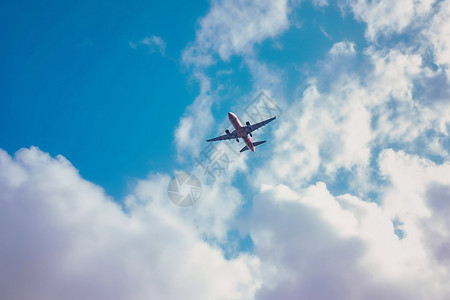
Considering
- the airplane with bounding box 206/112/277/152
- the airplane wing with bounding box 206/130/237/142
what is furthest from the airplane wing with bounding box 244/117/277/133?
the airplane wing with bounding box 206/130/237/142

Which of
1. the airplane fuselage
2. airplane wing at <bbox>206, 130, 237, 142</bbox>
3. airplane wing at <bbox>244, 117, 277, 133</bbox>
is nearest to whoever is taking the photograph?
the airplane fuselage

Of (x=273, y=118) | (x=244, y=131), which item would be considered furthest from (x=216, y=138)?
(x=273, y=118)

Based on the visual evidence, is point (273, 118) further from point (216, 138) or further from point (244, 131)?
point (216, 138)

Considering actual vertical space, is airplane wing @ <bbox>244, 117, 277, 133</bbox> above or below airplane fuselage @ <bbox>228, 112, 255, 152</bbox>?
above

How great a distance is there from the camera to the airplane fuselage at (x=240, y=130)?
319ft

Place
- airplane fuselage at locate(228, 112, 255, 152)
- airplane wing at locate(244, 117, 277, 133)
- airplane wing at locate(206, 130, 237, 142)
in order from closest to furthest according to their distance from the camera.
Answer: airplane fuselage at locate(228, 112, 255, 152)
airplane wing at locate(244, 117, 277, 133)
airplane wing at locate(206, 130, 237, 142)

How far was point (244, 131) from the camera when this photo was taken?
4018 inches

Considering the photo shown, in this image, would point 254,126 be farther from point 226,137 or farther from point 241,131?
point 226,137

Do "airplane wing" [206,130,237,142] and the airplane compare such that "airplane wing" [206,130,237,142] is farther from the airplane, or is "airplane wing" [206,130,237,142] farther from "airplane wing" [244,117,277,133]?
"airplane wing" [244,117,277,133]

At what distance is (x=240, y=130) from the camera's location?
10088 centimetres

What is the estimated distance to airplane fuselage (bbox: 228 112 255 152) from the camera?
9731cm

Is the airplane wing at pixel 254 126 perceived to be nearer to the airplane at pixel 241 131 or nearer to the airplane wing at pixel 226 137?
the airplane at pixel 241 131

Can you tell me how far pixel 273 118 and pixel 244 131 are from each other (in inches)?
413

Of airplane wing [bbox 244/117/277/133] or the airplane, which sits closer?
the airplane
